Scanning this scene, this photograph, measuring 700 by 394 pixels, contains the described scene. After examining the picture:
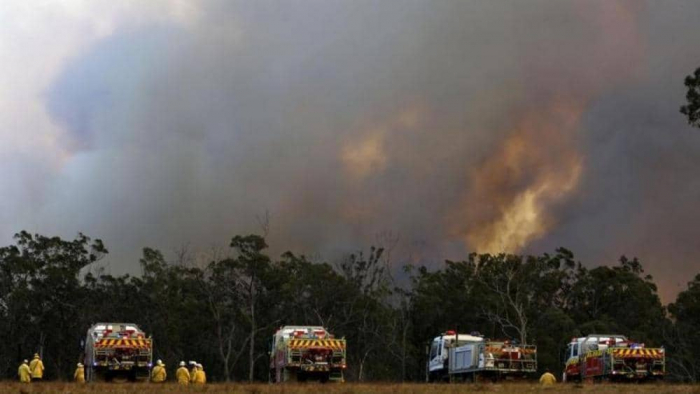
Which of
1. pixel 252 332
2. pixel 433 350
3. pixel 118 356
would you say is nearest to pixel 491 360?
pixel 433 350

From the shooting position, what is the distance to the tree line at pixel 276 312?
4043 inches

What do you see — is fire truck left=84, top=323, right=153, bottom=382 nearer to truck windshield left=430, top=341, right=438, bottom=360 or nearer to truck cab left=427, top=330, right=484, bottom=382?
truck cab left=427, top=330, right=484, bottom=382

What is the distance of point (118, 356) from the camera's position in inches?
1951

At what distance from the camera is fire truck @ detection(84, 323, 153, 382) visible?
49.4 metres

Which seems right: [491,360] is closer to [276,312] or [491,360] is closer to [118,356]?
[118,356]

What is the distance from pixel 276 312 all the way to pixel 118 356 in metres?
55.8

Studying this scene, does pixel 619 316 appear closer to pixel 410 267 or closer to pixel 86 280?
pixel 410 267

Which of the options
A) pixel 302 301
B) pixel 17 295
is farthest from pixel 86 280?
pixel 302 301

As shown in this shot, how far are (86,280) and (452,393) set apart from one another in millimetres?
85488

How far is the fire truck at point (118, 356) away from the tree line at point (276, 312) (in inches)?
1912

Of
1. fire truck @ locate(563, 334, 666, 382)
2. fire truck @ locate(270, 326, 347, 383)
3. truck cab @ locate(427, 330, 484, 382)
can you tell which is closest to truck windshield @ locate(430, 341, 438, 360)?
truck cab @ locate(427, 330, 484, 382)

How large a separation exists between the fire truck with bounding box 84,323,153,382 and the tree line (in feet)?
159

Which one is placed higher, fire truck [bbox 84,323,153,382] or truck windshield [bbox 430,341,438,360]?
truck windshield [bbox 430,341,438,360]

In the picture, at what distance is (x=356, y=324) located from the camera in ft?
353
